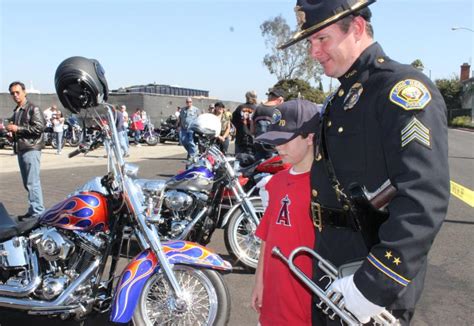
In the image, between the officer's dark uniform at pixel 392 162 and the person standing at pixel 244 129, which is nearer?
the officer's dark uniform at pixel 392 162

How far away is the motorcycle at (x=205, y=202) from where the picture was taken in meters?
4.50

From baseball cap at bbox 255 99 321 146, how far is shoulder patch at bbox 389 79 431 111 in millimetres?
719

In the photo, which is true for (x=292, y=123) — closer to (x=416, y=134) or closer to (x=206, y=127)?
(x=416, y=134)

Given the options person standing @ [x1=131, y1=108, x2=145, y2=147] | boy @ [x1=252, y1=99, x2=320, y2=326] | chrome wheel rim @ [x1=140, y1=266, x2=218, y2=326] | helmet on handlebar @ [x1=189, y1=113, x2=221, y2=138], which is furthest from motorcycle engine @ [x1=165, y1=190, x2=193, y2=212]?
person standing @ [x1=131, y1=108, x2=145, y2=147]

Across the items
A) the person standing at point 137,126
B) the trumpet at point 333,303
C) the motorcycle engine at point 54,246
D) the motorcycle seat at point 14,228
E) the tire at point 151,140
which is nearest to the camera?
the trumpet at point 333,303

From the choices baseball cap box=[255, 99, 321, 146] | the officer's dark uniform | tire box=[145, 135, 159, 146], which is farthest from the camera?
tire box=[145, 135, 159, 146]

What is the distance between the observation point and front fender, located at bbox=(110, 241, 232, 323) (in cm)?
290

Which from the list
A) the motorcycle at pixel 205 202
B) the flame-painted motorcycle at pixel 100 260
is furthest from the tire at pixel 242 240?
the flame-painted motorcycle at pixel 100 260

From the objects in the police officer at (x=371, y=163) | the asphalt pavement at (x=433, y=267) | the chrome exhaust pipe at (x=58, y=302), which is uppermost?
the police officer at (x=371, y=163)

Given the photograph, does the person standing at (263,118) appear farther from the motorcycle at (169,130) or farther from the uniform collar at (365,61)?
the motorcycle at (169,130)

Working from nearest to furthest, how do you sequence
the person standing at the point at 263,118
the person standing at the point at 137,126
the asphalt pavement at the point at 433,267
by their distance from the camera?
the asphalt pavement at the point at 433,267, the person standing at the point at 263,118, the person standing at the point at 137,126

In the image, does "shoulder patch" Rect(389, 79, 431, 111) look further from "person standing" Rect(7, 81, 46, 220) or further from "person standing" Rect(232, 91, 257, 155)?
"person standing" Rect(7, 81, 46, 220)

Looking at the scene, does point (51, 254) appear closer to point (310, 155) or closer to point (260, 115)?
point (310, 155)

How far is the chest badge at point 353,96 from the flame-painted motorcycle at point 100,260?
71.6 inches
